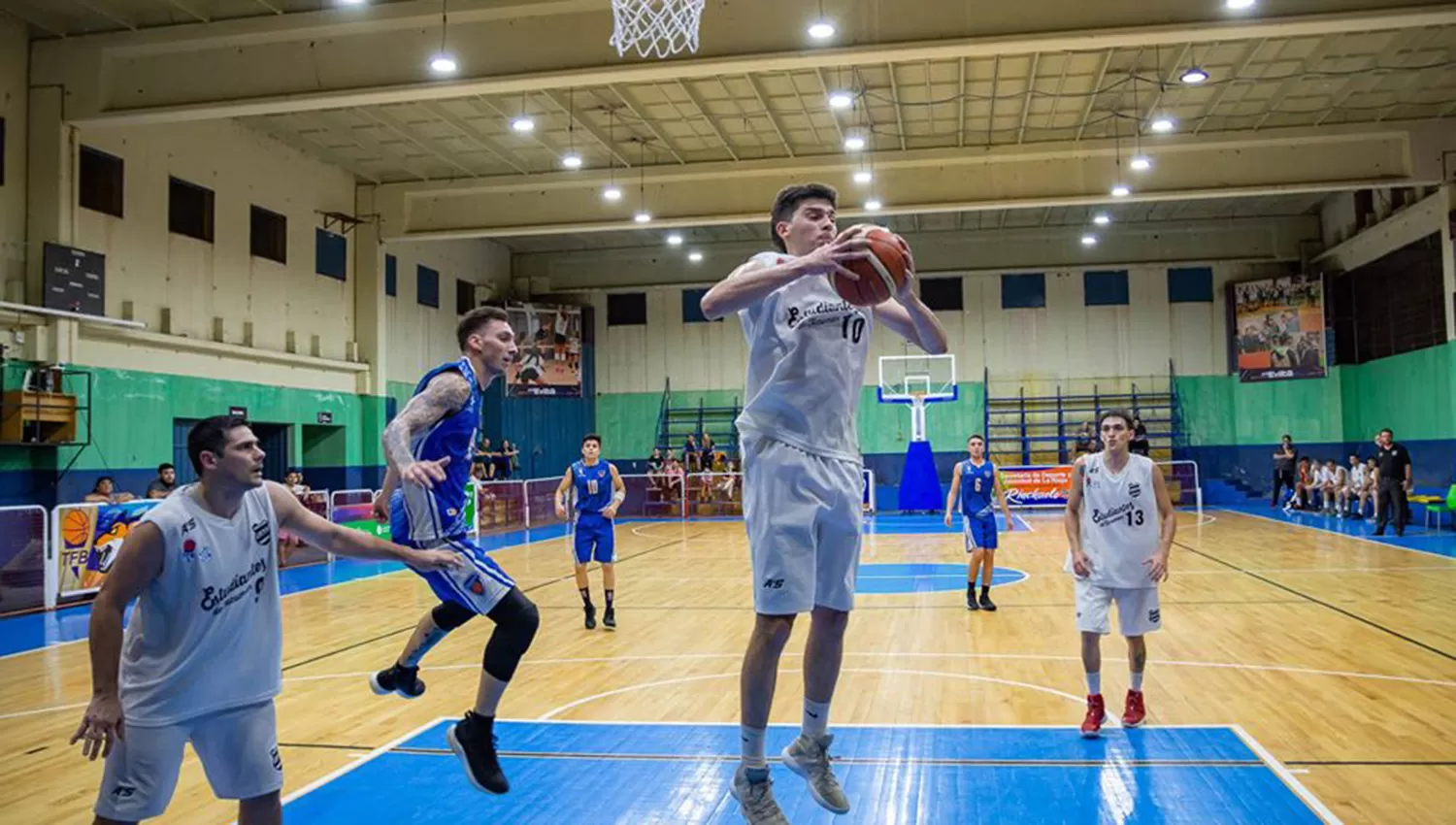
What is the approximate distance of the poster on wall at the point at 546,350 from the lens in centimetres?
2836

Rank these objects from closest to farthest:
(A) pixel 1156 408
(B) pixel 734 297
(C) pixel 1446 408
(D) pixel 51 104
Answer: (B) pixel 734 297, (D) pixel 51 104, (C) pixel 1446 408, (A) pixel 1156 408

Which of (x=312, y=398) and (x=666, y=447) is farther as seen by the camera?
(x=666, y=447)

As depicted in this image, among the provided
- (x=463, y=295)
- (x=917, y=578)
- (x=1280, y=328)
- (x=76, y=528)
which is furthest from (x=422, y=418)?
(x=1280, y=328)

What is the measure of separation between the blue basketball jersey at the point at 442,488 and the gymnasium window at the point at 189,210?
16.2m

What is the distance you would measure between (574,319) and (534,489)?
7.19 metres

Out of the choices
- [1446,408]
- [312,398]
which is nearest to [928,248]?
[1446,408]

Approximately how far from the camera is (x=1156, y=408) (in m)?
29.7

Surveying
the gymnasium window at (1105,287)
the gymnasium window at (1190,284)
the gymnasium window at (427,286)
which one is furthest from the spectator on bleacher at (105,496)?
Answer: the gymnasium window at (1190,284)

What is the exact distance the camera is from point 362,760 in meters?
5.76

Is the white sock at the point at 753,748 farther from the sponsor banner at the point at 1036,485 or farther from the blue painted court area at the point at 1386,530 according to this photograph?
the sponsor banner at the point at 1036,485

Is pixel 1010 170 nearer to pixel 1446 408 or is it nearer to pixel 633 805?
pixel 1446 408

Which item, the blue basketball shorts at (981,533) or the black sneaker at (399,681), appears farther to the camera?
the blue basketball shorts at (981,533)

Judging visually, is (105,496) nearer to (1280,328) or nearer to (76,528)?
(76,528)

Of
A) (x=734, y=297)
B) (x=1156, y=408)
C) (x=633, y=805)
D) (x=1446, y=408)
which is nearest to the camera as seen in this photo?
(x=734, y=297)
